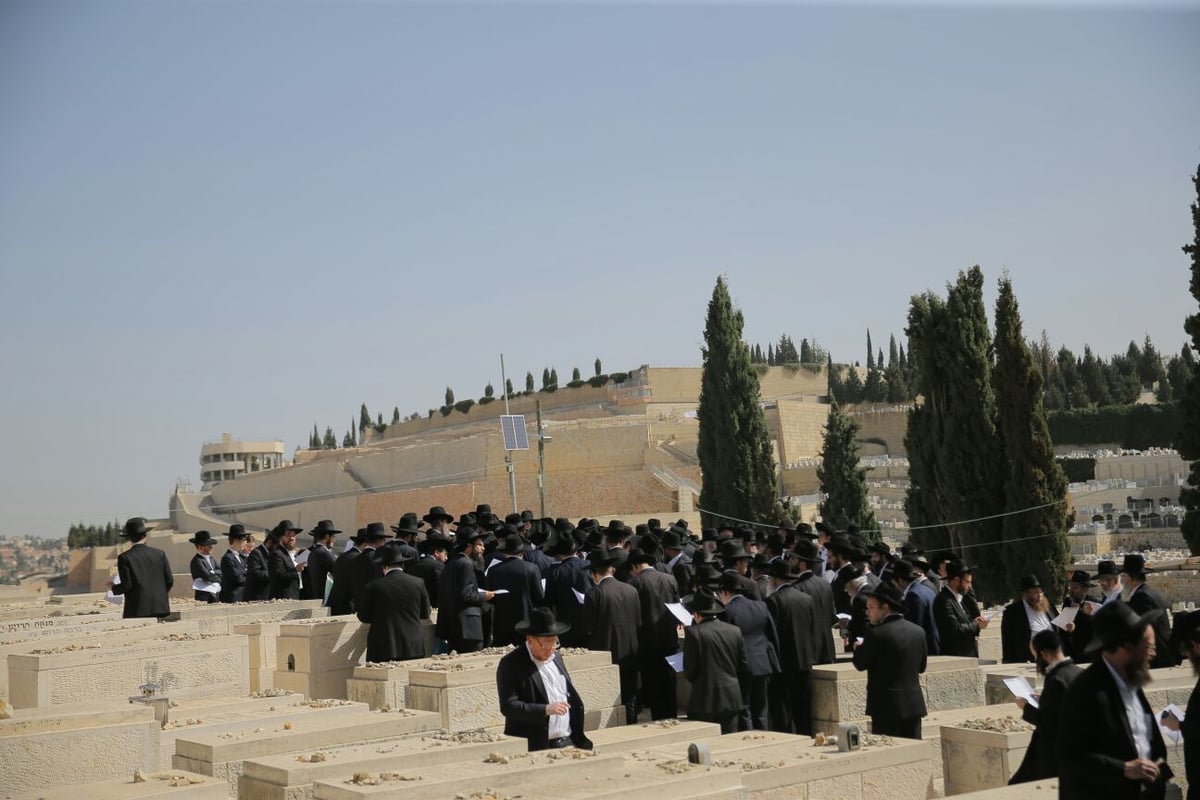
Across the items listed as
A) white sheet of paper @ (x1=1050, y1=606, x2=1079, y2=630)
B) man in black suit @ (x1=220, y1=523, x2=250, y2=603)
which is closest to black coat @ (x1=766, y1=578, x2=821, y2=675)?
white sheet of paper @ (x1=1050, y1=606, x2=1079, y2=630)

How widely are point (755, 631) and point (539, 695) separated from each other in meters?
2.65

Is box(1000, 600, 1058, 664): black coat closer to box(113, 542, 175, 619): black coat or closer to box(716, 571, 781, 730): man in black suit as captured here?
box(716, 571, 781, 730): man in black suit

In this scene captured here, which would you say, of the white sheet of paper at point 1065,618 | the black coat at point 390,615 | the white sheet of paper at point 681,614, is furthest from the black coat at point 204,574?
the white sheet of paper at point 1065,618

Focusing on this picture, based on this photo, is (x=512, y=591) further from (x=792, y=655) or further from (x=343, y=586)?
(x=792, y=655)

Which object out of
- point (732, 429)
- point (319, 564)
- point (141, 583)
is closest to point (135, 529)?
point (141, 583)

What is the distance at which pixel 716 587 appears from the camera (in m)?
9.04

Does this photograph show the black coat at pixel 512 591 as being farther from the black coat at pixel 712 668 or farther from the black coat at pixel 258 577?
the black coat at pixel 258 577

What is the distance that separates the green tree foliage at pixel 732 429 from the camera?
31.5 m

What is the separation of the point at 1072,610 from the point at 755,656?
2457mm

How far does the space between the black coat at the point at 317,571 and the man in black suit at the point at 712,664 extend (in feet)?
17.2

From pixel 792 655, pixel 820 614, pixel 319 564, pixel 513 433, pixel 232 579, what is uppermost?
pixel 513 433

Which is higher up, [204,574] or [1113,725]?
[204,574]

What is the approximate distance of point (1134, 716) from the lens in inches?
169

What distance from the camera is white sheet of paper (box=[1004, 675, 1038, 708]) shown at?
577 cm
